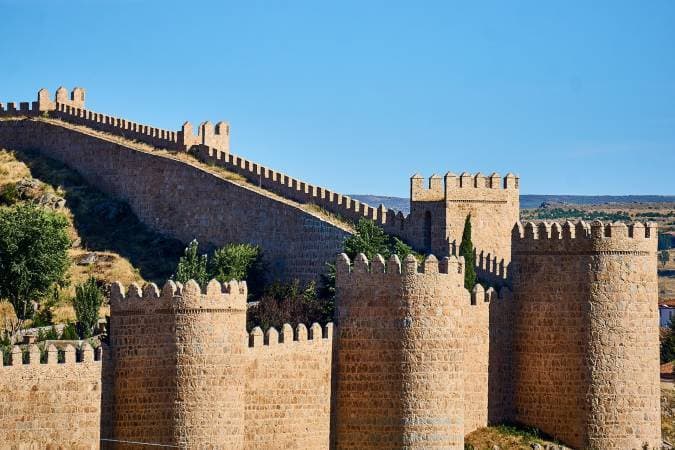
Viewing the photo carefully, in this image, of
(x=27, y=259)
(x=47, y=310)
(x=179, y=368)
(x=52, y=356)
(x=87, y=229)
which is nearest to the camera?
(x=52, y=356)

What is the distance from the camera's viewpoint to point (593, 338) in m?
49.0

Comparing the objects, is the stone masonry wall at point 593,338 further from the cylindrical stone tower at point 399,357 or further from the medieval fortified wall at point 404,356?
the cylindrical stone tower at point 399,357

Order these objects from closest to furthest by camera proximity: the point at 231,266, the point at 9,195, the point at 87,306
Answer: the point at 87,306, the point at 231,266, the point at 9,195

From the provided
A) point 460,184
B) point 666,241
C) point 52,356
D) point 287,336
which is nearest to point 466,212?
point 460,184

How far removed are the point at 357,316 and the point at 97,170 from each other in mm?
25902

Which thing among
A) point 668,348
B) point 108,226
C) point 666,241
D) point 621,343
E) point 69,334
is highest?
point 666,241

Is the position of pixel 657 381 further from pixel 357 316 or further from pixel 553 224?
pixel 357 316

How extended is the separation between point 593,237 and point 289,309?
9.42 metres

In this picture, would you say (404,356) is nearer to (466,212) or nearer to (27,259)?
(466,212)

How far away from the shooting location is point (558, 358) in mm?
49469

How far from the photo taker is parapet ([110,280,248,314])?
43.6 m

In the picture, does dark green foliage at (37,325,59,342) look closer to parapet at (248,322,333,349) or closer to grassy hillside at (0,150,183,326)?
grassy hillside at (0,150,183,326)

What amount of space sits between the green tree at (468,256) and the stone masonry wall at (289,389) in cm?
745

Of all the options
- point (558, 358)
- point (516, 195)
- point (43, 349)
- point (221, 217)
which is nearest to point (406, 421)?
point (558, 358)
